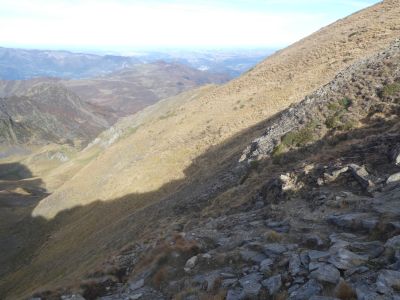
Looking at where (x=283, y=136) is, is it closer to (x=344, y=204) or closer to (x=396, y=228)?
(x=344, y=204)

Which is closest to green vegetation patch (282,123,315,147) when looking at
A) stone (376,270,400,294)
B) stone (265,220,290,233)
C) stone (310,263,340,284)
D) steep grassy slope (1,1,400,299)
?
steep grassy slope (1,1,400,299)

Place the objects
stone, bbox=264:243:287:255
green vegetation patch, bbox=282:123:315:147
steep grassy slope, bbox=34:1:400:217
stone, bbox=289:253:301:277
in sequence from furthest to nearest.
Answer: steep grassy slope, bbox=34:1:400:217, green vegetation patch, bbox=282:123:315:147, stone, bbox=264:243:287:255, stone, bbox=289:253:301:277

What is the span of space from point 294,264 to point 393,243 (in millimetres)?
2597

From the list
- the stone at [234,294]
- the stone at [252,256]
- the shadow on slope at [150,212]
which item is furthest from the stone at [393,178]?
the stone at [234,294]

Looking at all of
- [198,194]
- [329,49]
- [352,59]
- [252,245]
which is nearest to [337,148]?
[252,245]

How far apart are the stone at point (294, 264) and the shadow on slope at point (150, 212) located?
7.87 metres

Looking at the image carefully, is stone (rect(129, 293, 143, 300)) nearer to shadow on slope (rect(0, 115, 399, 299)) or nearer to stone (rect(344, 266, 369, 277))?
shadow on slope (rect(0, 115, 399, 299))

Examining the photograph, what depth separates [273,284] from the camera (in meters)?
10.9

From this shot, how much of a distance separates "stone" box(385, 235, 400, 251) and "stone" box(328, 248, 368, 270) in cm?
67

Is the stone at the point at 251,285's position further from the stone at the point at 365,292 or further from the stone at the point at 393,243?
the stone at the point at 393,243

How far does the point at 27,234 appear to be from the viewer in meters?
66.1

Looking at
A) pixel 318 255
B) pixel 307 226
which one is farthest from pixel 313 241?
pixel 307 226

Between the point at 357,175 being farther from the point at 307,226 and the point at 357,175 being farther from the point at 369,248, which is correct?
the point at 369,248

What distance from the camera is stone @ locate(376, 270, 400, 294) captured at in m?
8.77
